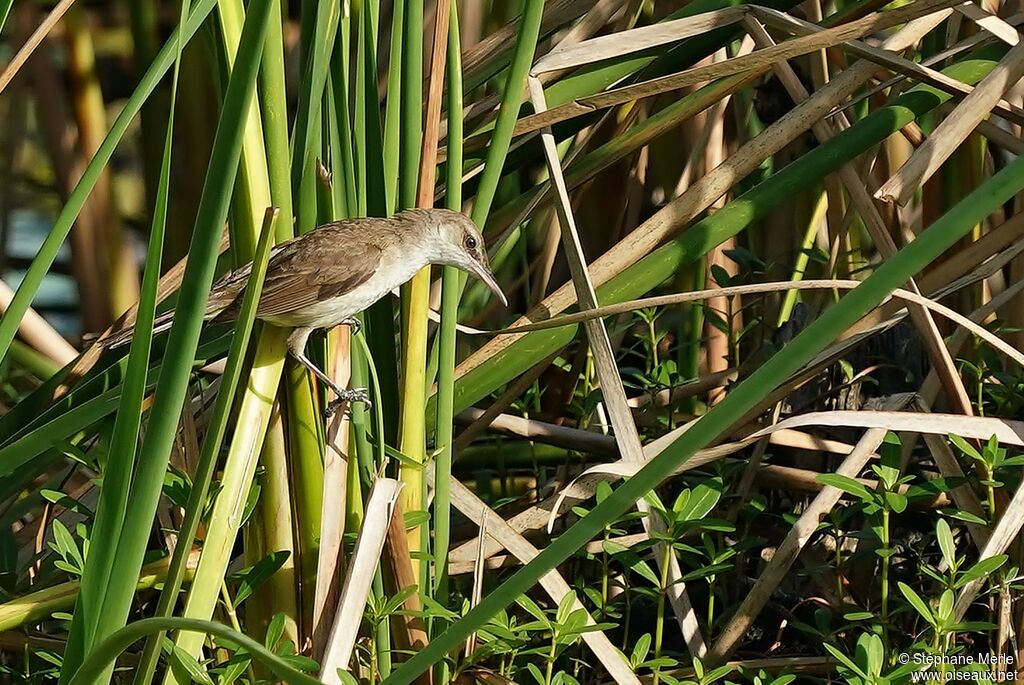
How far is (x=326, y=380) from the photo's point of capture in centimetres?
173

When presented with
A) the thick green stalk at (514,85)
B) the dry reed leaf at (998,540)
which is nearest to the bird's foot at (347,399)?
the thick green stalk at (514,85)

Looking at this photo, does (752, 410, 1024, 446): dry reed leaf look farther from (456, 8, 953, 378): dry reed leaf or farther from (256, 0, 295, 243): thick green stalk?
(256, 0, 295, 243): thick green stalk

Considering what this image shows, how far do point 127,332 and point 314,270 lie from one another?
32 cm

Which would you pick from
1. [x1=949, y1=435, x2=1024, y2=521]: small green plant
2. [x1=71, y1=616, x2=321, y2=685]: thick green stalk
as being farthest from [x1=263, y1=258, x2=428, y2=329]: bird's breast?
[x1=949, y1=435, x2=1024, y2=521]: small green plant

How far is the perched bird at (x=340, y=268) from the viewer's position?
1.83 meters

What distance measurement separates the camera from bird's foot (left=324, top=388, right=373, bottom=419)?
1.70 m

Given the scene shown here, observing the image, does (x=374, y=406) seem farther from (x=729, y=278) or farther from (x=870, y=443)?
(x=729, y=278)

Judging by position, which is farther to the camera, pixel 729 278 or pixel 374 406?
pixel 729 278

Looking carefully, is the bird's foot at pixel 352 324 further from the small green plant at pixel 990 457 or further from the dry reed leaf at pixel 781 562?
the small green plant at pixel 990 457

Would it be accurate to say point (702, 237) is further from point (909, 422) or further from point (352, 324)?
point (352, 324)

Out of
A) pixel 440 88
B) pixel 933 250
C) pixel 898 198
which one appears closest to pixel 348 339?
pixel 440 88

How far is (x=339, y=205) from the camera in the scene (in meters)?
1.72

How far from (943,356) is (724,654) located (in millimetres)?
599

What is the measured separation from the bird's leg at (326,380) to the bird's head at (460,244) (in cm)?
25
